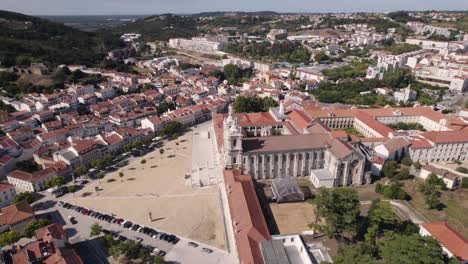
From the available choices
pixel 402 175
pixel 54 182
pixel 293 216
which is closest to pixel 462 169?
pixel 402 175

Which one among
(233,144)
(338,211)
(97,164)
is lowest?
(97,164)

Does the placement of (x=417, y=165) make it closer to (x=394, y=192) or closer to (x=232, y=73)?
(x=394, y=192)

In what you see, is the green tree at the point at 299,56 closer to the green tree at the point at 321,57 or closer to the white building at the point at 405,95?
the green tree at the point at 321,57

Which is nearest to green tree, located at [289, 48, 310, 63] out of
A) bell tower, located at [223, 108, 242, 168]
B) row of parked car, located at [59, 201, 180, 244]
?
bell tower, located at [223, 108, 242, 168]

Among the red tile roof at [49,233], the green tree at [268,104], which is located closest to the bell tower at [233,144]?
the red tile roof at [49,233]

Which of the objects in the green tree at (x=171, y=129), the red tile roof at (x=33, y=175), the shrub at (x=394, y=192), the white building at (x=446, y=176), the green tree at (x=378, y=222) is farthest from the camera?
the green tree at (x=171, y=129)

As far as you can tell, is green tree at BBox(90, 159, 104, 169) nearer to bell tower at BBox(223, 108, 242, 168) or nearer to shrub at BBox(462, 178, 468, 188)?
bell tower at BBox(223, 108, 242, 168)
